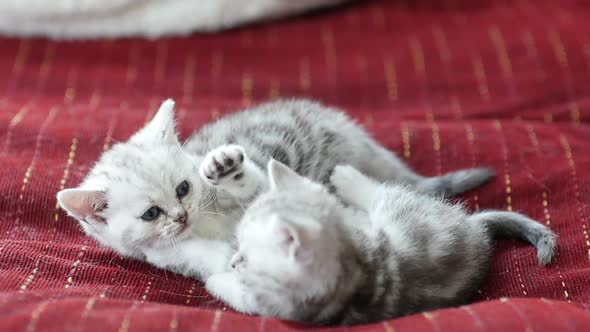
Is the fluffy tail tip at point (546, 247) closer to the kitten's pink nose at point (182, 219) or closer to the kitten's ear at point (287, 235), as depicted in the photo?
the kitten's ear at point (287, 235)

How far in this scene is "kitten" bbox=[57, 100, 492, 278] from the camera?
4.19 ft

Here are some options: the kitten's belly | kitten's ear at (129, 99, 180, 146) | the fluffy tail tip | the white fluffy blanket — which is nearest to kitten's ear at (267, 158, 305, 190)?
the kitten's belly

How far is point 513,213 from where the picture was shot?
138cm

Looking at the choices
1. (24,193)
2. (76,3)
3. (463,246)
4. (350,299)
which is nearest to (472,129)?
(463,246)

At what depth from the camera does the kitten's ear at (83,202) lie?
1.23 meters

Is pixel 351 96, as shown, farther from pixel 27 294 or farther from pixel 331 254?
pixel 27 294

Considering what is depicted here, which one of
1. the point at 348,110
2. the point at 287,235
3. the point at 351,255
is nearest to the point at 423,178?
the point at 348,110

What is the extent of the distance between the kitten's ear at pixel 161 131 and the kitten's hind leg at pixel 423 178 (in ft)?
1.53

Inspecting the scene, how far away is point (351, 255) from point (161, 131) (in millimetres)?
→ 567

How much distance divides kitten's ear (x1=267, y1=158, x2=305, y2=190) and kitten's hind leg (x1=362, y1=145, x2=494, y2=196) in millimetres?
356

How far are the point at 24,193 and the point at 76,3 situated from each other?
755 millimetres

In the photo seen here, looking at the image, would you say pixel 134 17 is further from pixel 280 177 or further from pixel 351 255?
pixel 351 255

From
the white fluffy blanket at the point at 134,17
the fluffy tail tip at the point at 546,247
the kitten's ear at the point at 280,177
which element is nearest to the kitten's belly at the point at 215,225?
the kitten's ear at the point at 280,177

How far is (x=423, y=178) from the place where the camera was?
5.04 ft
